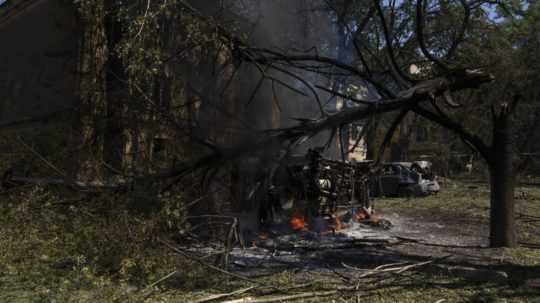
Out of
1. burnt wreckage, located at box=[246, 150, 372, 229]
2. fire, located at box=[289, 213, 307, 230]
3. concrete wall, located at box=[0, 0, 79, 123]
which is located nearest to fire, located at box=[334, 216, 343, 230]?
burnt wreckage, located at box=[246, 150, 372, 229]

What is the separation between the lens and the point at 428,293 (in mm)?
4758

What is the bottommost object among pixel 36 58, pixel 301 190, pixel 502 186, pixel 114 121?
pixel 301 190

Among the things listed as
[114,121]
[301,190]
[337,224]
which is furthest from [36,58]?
[337,224]

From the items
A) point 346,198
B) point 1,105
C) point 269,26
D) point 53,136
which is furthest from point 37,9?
point 346,198

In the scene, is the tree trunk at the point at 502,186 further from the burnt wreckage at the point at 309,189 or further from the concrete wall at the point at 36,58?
the concrete wall at the point at 36,58

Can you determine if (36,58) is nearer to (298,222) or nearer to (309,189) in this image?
(309,189)

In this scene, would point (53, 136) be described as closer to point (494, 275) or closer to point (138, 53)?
point (138, 53)

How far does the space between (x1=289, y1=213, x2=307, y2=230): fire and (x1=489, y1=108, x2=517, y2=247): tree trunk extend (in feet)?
11.0

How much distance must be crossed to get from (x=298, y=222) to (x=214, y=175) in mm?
2423

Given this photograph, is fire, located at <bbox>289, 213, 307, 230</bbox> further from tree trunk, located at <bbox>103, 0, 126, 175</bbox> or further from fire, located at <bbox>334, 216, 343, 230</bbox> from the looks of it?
tree trunk, located at <bbox>103, 0, 126, 175</bbox>

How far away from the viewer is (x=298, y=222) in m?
8.75

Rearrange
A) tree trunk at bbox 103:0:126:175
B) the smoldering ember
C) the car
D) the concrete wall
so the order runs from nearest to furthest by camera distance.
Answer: the smoldering ember, tree trunk at bbox 103:0:126:175, the concrete wall, the car

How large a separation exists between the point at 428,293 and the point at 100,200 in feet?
15.2

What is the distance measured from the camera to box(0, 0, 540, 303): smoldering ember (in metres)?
5.27
